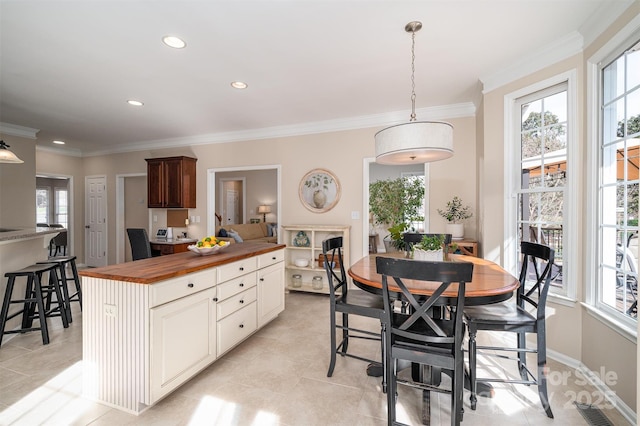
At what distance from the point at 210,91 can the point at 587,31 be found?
11.4 ft

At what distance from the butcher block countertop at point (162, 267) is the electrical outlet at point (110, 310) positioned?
18cm

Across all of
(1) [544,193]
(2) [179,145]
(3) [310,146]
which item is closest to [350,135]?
(3) [310,146]

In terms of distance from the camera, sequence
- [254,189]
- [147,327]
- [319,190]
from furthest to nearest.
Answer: [254,189] → [319,190] → [147,327]

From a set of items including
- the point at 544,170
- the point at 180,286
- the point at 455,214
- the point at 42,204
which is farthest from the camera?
the point at 42,204

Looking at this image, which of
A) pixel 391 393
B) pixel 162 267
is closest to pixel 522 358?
pixel 391 393

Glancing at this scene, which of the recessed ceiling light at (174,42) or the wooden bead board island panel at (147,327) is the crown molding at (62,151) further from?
the wooden bead board island panel at (147,327)

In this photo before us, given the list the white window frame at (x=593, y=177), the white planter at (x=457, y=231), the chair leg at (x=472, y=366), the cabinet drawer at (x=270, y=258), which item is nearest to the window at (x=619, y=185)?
the white window frame at (x=593, y=177)

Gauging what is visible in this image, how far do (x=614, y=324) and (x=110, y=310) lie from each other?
3.27 meters

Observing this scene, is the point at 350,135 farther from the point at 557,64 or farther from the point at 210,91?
the point at 557,64

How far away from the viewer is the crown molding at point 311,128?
3.78 m

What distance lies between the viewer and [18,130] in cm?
450

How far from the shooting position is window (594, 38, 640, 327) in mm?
1862

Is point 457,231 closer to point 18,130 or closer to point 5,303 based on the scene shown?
point 5,303

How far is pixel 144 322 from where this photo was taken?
5.59 ft
